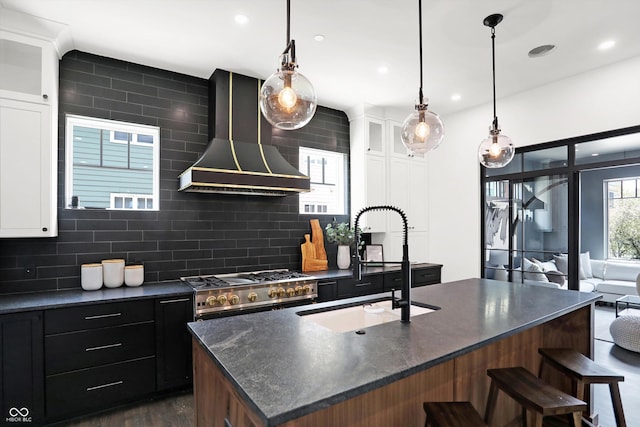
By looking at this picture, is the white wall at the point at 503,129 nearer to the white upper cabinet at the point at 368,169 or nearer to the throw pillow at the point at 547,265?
the throw pillow at the point at 547,265

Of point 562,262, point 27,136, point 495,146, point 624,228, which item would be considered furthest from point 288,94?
point 624,228

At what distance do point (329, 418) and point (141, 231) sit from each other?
2.71 m

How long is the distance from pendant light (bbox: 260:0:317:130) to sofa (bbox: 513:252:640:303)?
3726 mm

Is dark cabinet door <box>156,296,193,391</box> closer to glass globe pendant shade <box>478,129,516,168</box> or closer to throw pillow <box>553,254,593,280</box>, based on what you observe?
glass globe pendant shade <box>478,129,516,168</box>

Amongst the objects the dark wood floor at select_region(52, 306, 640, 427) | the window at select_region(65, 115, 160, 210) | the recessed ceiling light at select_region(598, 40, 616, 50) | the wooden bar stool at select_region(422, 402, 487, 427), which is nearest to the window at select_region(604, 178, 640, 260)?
the dark wood floor at select_region(52, 306, 640, 427)

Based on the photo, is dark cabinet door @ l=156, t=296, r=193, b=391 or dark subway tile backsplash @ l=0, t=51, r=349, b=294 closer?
dark cabinet door @ l=156, t=296, r=193, b=391

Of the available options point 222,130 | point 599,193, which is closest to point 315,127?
point 222,130

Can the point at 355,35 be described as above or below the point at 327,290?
above

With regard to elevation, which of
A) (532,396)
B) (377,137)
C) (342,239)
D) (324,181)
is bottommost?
(532,396)

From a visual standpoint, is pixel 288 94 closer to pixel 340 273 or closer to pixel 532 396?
pixel 532 396

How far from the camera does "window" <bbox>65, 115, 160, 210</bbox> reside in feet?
10.0

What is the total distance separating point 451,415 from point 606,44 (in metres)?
3.44

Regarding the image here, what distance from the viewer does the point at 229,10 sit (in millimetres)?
2492

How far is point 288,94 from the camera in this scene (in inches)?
67.4
